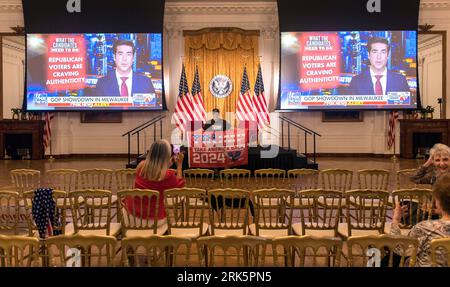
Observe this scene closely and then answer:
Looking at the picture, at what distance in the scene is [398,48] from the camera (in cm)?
1316

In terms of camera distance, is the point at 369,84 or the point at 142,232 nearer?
the point at 142,232

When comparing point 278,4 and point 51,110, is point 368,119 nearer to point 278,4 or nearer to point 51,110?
point 278,4

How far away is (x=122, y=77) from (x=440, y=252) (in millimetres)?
11647

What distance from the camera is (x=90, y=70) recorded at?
13.3 m

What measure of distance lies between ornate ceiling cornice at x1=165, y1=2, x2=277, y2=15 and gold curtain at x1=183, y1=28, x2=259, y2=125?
642 mm

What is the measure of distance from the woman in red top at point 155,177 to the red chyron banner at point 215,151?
480 cm

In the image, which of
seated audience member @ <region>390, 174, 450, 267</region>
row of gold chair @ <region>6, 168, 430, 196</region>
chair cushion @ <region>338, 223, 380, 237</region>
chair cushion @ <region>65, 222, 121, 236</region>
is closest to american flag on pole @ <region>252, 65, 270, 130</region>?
row of gold chair @ <region>6, 168, 430, 196</region>

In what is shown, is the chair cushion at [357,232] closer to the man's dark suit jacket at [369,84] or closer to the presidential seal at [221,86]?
the man's dark suit jacket at [369,84]

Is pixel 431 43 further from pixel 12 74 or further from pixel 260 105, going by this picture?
pixel 12 74

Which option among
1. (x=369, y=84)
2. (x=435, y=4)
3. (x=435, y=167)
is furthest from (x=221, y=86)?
(x=435, y=167)

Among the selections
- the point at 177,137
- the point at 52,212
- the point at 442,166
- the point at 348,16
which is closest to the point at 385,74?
the point at 348,16

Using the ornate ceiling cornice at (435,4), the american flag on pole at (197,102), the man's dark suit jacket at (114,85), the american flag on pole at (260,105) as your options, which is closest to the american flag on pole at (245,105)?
the american flag on pole at (260,105)

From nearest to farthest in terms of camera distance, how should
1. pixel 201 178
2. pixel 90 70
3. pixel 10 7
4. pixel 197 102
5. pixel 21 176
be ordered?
pixel 21 176, pixel 201 178, pixel 197 102, pixel 90 70, pixel 10 7

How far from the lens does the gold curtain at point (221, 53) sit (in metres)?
13.9
